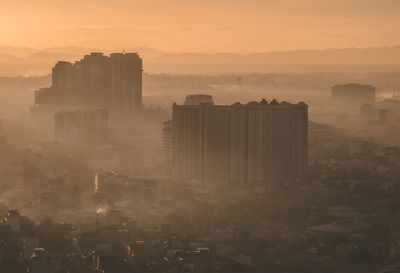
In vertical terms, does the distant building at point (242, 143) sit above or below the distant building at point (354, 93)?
below

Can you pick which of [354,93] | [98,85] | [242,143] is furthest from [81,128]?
[354,93]

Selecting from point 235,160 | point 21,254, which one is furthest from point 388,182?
point 21,254

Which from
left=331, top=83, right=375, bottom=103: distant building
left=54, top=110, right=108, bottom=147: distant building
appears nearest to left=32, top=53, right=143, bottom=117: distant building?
left=54, top=110, right=108, bottom=147: distant building

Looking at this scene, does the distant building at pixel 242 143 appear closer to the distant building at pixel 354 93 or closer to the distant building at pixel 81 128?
the distant building at pixel 81 128

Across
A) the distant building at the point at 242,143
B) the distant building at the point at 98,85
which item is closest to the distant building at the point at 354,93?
the distant building at the point at 98,85

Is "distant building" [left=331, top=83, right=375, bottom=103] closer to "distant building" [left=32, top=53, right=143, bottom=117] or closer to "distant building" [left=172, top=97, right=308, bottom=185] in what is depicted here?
"distant building" [left=32, top=53, right=143, bottom=117]
